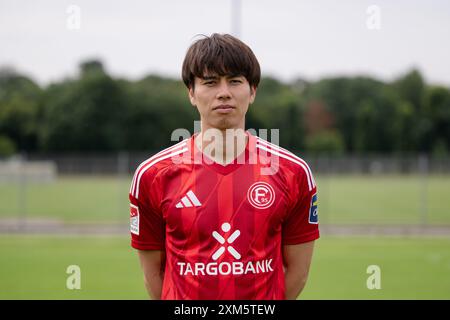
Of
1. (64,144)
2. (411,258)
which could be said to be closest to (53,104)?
(64,144)

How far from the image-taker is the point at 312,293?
8.16 metres

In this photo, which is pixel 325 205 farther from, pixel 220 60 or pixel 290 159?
pixel 220 60

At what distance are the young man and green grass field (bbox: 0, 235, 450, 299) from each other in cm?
556

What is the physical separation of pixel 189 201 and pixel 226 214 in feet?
0.58

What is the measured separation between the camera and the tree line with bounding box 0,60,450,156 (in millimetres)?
52062

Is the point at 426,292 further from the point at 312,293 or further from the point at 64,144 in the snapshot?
the point at 64,144

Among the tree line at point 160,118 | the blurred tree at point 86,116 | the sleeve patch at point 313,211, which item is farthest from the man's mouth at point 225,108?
the blurred tree at point 86,116

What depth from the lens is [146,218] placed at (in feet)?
9.04

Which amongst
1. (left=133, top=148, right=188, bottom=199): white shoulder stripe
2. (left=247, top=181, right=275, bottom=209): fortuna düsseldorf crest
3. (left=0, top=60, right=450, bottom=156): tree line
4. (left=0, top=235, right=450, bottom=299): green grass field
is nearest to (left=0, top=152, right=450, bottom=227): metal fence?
(left=0, top=235, right=450, bottom=299): green grass field

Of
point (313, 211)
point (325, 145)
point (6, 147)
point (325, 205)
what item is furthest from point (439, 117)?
point (313, 211)

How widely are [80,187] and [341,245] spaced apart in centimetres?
2344

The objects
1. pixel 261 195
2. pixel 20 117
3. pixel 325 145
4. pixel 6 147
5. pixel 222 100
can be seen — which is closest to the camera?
pixel 222 100

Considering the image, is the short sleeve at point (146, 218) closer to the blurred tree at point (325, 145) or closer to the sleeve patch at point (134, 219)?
the sleeve patch at point (134, 219)

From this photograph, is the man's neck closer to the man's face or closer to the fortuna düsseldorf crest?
the man's face
